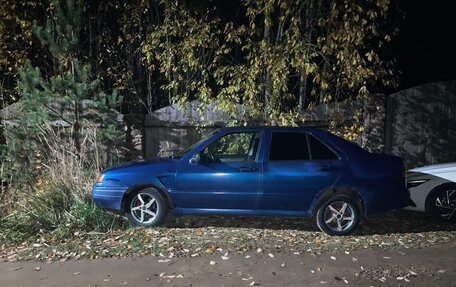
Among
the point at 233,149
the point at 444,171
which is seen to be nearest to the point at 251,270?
the point at 233,149

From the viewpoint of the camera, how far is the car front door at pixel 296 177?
6.73 m

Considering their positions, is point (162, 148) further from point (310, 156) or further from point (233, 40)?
point (310, 156)

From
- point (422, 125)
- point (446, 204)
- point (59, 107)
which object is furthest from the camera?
point (422, 125)

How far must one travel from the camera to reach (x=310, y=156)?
22.5ft

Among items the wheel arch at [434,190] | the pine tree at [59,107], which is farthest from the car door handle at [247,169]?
the pine tree at [59,107]

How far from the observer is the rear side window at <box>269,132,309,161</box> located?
6891 millimetres

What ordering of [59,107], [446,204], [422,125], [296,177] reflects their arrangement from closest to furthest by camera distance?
[296,177] → [446,204] → [59,107] → [422,125]

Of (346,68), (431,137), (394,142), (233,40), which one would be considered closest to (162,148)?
(233,40)

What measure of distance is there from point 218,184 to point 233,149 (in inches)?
44.2

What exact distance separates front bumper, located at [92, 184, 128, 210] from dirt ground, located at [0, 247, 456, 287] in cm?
127

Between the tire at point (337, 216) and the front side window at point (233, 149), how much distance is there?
3.95ft

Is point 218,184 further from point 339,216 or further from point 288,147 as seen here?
point 339,216

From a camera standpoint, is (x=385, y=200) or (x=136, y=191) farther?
(x=136, y=191)

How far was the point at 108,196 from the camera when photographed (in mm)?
6879
